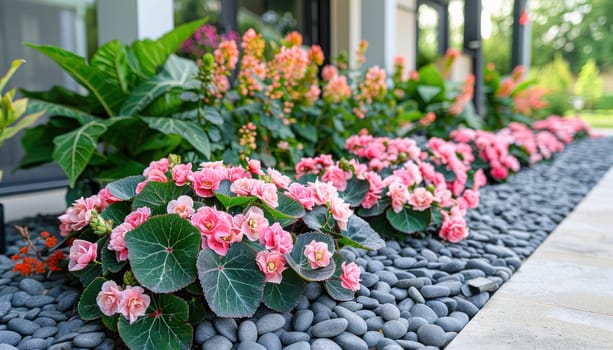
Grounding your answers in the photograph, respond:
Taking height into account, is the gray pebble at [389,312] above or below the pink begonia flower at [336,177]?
below

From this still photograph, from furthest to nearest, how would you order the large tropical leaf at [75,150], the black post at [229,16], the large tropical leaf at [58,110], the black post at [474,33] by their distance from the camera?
the black post at [474,33] → the black post at [229,16] → the large tropical leaf at [58,110] → the large tropical leaf at [75,150]

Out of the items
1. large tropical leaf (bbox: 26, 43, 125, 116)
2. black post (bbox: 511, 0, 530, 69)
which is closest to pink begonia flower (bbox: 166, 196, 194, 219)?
large tropical leaf (bbox: 26, 43, 125, 116)

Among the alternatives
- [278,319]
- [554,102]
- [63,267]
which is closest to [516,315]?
[278,319]

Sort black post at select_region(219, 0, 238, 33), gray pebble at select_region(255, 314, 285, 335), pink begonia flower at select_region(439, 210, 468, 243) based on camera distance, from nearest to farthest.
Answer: gray pebble at select_region(255, 314, 285, 335) → pink begonia flower at select_region(439, 210, 468, 243) → black post at select_region(219, 0, 238, 33)

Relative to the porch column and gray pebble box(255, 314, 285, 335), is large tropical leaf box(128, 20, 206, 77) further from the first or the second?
gray pebble box(255, 314, 285, 335)

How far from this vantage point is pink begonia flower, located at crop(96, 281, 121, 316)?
1.23 metres

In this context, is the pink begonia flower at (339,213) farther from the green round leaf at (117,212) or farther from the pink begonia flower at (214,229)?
the green round leaf at (117,212)

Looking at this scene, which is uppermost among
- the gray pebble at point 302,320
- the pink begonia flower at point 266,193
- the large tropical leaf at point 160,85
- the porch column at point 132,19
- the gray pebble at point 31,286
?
the porch column at point 132,19

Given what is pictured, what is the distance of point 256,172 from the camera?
5.23 feet

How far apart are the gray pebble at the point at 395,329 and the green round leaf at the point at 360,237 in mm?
247

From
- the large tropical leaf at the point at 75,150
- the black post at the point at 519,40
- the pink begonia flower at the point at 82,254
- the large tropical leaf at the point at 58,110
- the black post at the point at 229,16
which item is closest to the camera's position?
the pink begonia flower at the point at 82,254

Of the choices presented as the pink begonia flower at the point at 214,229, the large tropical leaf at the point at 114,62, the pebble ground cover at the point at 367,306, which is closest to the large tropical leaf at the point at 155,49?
the large tropical leaf at the point at 114,62

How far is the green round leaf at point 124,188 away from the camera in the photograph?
1486 millimetres

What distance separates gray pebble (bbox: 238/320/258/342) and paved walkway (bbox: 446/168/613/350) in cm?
44
